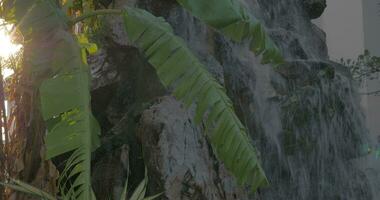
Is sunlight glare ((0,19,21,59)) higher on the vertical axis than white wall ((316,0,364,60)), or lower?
higher

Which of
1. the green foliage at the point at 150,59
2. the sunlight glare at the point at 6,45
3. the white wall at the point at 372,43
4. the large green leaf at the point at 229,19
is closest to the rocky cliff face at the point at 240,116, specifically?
the sunlight glare at the point at 6,45

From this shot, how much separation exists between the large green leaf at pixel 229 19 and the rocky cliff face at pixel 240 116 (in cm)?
124

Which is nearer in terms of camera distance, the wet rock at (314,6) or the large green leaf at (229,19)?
the large green leaf at (229,19)

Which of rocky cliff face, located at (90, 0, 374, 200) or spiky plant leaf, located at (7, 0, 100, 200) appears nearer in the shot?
spiky plant leaf, located at (7, 0, 100, 200)

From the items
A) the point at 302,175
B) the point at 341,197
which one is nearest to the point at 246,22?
the point at 302,175

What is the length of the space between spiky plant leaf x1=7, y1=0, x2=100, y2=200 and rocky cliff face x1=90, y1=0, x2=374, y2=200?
1285 mm

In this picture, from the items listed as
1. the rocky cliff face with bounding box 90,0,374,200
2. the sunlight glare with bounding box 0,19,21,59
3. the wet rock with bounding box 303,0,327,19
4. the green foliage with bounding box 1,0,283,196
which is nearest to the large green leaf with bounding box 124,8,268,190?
the green foliage with bounding box 1,0,283,196

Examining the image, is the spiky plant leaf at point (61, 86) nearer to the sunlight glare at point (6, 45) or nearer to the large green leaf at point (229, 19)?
the large green leaf at point (229, 19)

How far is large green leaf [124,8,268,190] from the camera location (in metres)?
4.19

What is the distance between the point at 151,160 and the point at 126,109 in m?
1.12

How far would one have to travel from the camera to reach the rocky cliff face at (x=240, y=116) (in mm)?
5582

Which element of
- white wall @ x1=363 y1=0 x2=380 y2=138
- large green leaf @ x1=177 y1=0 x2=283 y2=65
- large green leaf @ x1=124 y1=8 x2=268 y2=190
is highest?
large green leaf @ x1=177 y1=0 x2=283 y2=65

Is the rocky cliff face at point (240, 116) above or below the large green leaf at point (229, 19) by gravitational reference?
below

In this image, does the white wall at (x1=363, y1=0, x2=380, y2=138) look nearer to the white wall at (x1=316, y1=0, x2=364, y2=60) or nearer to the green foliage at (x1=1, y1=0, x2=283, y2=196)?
the white wall at (x1=316, y1=0, x2=364, y2=60)
